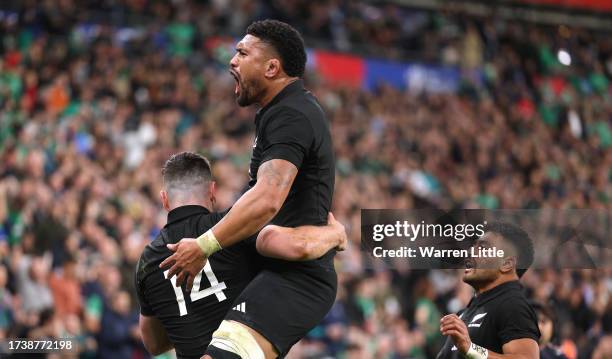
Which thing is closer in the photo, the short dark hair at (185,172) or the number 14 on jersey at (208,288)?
the number 14 on jersey at (208,288)

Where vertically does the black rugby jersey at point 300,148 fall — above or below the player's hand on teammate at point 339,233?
above

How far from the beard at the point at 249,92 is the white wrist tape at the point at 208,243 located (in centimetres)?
83

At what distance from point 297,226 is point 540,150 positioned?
1759cm

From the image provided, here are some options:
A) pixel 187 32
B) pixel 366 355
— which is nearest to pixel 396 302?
pixel 366 355

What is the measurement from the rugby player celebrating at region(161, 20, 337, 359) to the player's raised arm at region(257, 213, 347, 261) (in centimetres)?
7

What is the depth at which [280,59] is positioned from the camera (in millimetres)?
5238

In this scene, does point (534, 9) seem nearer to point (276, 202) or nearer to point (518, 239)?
point (518, 239)

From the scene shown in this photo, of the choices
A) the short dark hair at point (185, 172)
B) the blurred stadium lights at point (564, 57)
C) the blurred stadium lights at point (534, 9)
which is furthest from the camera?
the blurred stadium lights at point (534, 9)

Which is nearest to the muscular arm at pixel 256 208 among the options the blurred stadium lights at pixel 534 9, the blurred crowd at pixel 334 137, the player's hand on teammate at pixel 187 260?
the player's hand on teammate at pixel 187 260

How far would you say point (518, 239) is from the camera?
20.9 feet

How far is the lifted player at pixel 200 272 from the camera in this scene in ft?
17.0

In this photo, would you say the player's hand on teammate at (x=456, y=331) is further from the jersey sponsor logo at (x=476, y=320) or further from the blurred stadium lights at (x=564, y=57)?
the blurred stadium lights at (x=564, y=57)

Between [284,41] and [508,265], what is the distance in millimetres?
2087

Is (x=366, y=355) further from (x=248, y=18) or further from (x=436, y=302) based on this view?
(x=248, y=18)
